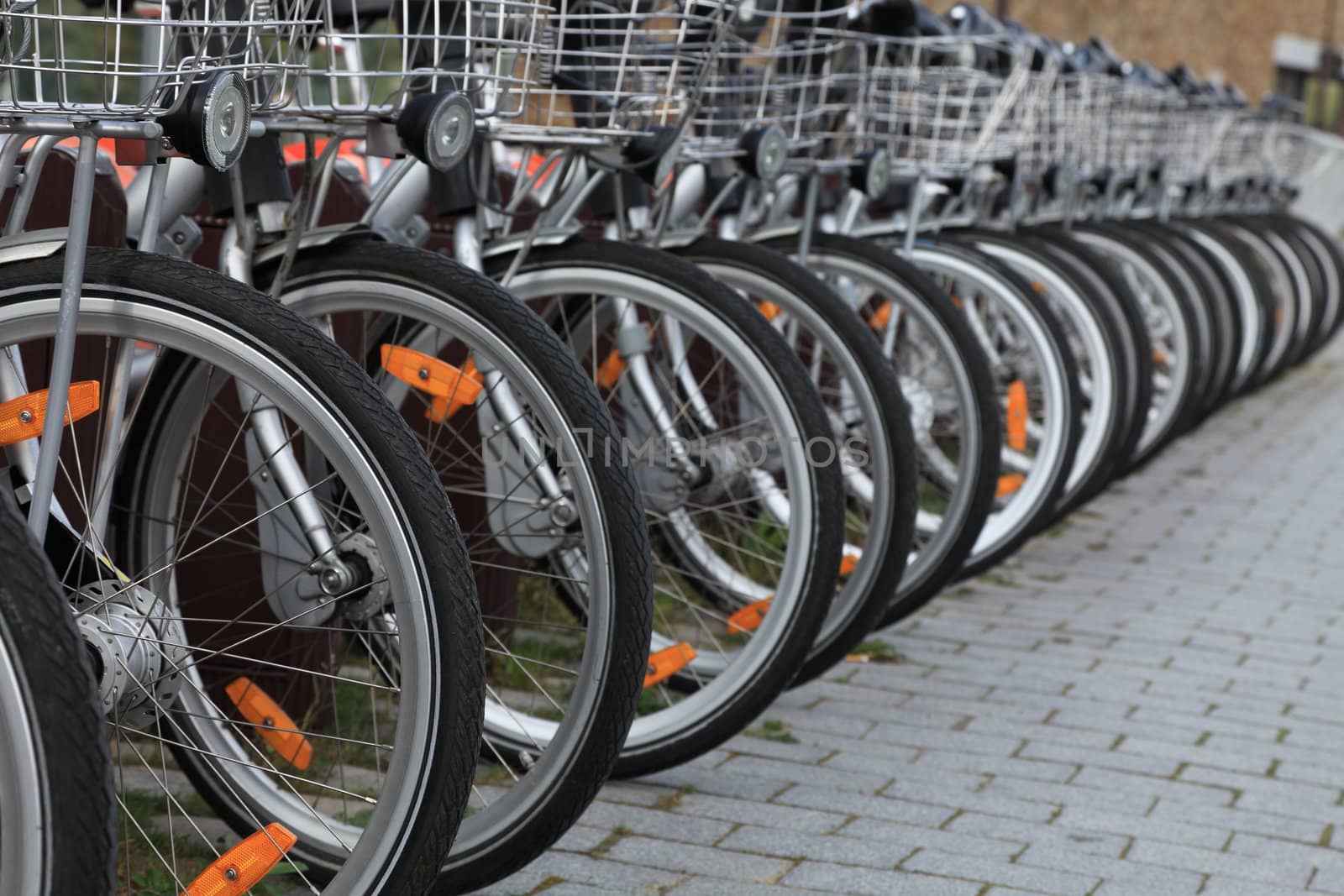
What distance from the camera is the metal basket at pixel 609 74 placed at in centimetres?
282

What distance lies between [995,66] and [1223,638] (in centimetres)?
181

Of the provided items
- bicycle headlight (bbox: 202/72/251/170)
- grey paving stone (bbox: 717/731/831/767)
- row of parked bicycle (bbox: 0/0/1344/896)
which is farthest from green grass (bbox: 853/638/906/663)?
bicycle headlight (bbox: 202/72/251/170)

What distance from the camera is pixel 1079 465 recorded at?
5.07 metres

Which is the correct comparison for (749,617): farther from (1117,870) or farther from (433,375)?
(433,375)

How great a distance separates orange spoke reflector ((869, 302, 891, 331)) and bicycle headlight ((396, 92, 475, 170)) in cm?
180

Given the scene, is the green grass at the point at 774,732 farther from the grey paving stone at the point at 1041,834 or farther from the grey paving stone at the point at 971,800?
the grey paving stone at the point at 1041,834

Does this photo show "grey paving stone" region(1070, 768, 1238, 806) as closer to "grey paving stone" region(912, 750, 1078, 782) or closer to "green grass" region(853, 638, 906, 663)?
"grey paving stone" region(912, 750, 1078, 782)

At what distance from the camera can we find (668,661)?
3.12 meters

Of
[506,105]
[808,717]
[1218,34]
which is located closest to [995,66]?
[808,717]

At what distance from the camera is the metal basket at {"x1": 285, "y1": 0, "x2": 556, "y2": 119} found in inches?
91.2

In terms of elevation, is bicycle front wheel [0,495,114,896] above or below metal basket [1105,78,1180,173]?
below

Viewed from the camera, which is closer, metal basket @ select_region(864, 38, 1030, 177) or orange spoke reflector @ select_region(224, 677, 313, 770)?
orange spoke reflector @ select_region(224, 677, 313, 770)

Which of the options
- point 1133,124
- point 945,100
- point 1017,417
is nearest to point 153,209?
point 945,100

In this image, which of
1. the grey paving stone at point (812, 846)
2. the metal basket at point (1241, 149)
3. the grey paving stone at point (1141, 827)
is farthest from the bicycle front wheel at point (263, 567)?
the metal basket at point (1241, 149)
